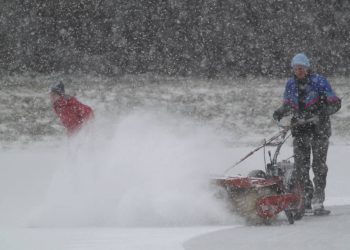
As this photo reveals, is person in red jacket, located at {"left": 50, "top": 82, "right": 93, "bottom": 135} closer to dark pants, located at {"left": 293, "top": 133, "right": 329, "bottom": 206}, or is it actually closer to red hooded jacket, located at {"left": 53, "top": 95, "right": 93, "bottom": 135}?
red hooded jacket, located at {"left": 53, "top": 95, "right": 93, "bottom": 135}

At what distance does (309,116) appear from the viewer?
9.04 meters

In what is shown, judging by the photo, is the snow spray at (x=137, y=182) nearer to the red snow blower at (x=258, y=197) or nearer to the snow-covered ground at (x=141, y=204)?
the snow-covered ground at (x=141, y=204)

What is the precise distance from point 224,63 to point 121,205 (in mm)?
18686

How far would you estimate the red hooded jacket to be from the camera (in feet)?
31.2

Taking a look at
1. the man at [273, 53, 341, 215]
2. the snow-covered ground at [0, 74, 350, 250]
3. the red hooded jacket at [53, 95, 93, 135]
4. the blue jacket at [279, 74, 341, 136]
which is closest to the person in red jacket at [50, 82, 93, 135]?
the red hooded jacket at [53, 95, 93, 135]

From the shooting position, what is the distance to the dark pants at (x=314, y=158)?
9.09m

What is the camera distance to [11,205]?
10633 millimetres

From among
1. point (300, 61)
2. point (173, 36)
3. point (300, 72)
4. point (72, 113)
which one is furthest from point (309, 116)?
point (173, 36)

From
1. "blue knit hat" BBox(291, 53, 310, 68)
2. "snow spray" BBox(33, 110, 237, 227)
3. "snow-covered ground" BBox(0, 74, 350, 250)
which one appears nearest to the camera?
"snow-covered ground" BBox(0, 74, 350, 250)

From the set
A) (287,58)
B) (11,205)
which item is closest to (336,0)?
(287,58)

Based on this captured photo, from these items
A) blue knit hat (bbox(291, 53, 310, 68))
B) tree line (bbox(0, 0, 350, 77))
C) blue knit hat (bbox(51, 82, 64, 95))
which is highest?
tree line (bbox(0, 0, 350, 77))

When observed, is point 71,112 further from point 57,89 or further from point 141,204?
point 141,204

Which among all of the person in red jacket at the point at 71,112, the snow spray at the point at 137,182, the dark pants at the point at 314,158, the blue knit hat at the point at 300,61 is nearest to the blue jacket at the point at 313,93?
the blue knit hat at the point at 300,61

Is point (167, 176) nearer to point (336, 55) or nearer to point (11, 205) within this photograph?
point (11, 205)
